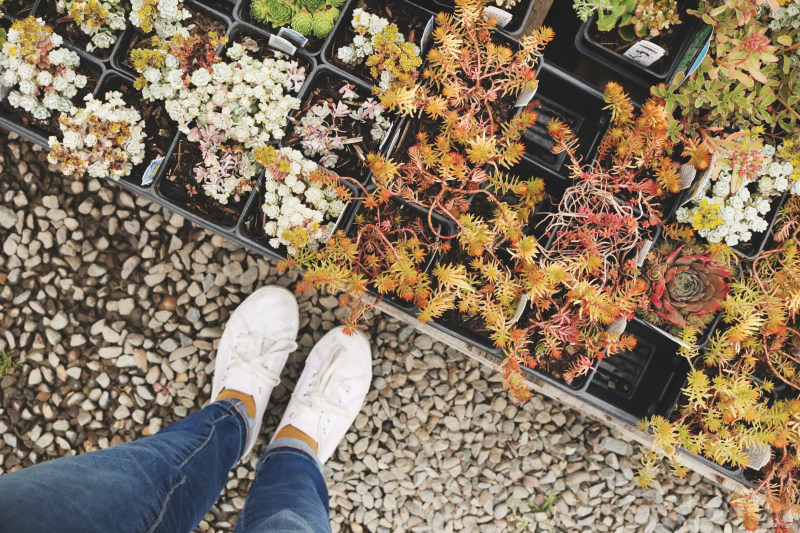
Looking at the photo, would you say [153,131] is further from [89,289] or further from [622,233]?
[622,233]

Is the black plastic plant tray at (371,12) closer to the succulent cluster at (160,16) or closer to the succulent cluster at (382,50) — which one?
the succulent cluster at (382,50)

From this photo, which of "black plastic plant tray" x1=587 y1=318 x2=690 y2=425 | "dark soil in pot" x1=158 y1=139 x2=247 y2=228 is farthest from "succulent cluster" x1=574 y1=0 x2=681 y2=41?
"dark soil in pot" x1=158 y1=139 x2=247 y2=228

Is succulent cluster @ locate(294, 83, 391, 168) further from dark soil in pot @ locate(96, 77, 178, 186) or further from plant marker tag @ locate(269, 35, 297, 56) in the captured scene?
dark soil in pot @ locate(96, 77, 178, 186)

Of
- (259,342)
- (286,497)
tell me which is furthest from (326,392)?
(286,497)

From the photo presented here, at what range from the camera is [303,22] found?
170cm

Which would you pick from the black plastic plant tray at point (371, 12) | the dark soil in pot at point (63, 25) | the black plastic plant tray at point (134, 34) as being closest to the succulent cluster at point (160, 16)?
the black plastic plant tray at point (134, 34)

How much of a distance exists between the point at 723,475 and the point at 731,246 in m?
0.95

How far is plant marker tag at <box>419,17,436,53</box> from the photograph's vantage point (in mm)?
1677

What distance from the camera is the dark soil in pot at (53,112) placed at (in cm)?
176

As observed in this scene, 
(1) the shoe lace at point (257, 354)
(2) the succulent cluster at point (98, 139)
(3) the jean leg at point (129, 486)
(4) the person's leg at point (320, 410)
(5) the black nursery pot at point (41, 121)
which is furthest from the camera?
(1) the shoe lace at point (257, 354)

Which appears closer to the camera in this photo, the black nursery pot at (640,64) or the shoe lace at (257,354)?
the black nursery pot at (640,64)

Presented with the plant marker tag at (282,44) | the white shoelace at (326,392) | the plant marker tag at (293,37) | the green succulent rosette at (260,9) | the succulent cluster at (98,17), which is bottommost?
the white shoelace at (326,392)

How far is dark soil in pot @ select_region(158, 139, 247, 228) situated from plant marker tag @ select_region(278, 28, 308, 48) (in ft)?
Result: 1.56

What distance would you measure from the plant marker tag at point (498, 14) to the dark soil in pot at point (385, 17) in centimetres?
25
